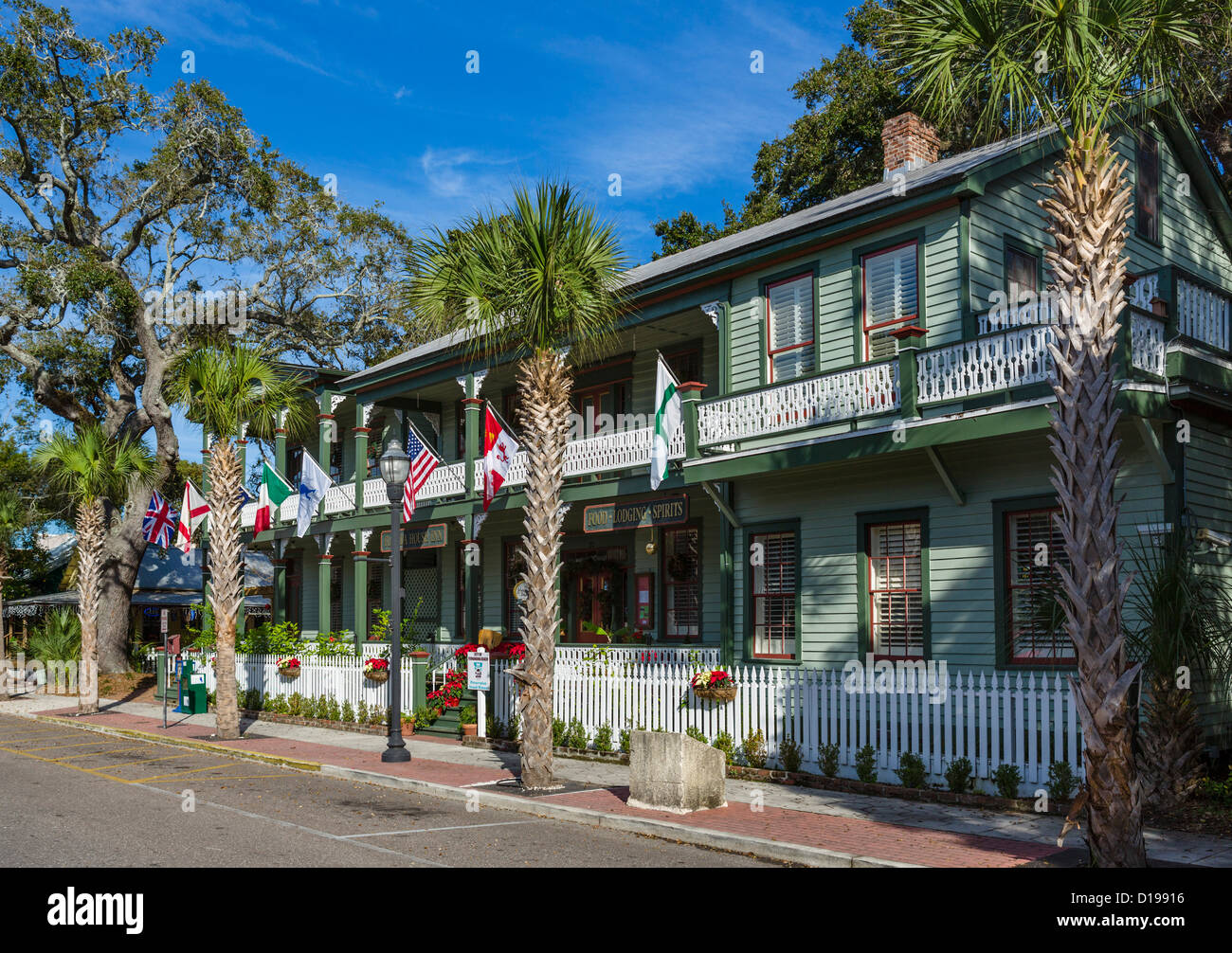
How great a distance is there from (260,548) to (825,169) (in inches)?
869

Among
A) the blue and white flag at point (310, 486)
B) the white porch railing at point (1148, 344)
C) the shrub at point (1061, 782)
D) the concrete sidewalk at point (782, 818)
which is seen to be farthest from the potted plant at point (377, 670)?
the white porch railing at point (1148, 344)

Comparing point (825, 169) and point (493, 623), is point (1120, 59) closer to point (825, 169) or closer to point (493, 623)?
point (493, 623)

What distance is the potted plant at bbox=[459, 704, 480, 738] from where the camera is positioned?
18.2 meters

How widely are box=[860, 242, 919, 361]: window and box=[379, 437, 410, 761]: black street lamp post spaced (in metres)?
7.54

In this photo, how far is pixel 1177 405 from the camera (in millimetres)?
12742

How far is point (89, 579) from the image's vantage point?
80.2ft

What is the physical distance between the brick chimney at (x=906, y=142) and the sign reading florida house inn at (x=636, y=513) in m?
7.49

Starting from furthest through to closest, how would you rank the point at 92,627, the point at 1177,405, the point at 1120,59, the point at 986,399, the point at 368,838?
1. the point at 92,627
2. the point at 986,399
3. the point at 1177,405
4. the point at 368,838
5. the point at 1120,59

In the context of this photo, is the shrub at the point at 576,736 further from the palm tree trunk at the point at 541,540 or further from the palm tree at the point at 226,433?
the palm tree at the point at 226,433

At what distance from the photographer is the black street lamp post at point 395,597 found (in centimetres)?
1608

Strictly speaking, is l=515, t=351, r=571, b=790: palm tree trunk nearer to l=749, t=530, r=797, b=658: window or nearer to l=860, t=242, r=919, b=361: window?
l=749, t=530, r=797, b=658: window

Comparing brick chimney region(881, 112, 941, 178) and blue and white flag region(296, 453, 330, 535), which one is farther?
blue and white flag region(296, 453, 330, 535)

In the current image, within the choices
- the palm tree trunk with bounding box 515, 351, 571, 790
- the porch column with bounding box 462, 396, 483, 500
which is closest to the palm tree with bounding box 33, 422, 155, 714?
the porch column with bounding box 462, 396, 483, 500
